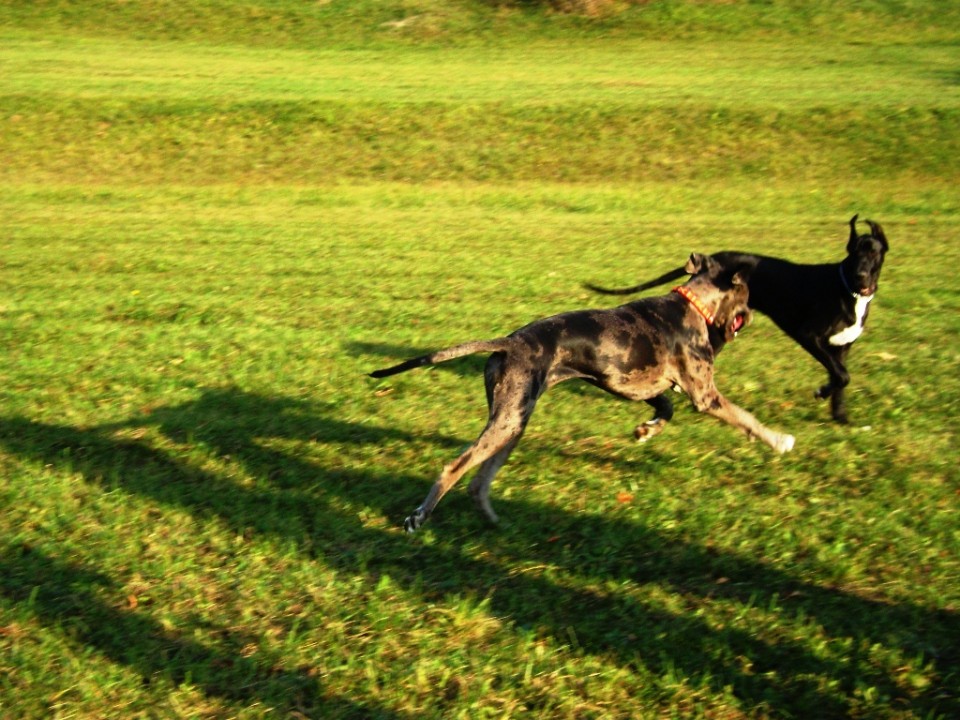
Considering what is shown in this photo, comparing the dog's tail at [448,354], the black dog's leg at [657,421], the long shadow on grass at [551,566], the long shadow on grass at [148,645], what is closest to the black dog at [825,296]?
the black dog's leg at [657,421]

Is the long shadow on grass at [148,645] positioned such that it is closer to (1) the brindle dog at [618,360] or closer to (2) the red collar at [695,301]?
(1) the brindle dog at [618,360]

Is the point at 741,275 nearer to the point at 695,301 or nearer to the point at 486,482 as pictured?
the point at 695,301

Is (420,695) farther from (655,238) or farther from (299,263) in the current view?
(655,238)

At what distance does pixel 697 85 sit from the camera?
78.6 feet

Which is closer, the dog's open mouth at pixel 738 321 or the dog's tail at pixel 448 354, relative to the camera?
the dog's tail at pixel 448 354

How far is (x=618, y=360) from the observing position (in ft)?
20.9

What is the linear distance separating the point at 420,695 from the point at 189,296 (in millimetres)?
7513

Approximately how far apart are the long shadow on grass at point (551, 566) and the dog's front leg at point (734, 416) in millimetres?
934

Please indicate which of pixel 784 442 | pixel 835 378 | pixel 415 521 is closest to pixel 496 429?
pixel 415 521

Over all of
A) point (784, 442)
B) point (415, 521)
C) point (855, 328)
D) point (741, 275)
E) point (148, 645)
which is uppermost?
point (741, 275)

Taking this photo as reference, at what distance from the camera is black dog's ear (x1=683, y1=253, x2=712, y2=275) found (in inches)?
270

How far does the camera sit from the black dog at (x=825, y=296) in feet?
25.3

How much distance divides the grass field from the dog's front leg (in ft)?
0.88

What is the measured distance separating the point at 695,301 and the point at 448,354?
5.74 ft
